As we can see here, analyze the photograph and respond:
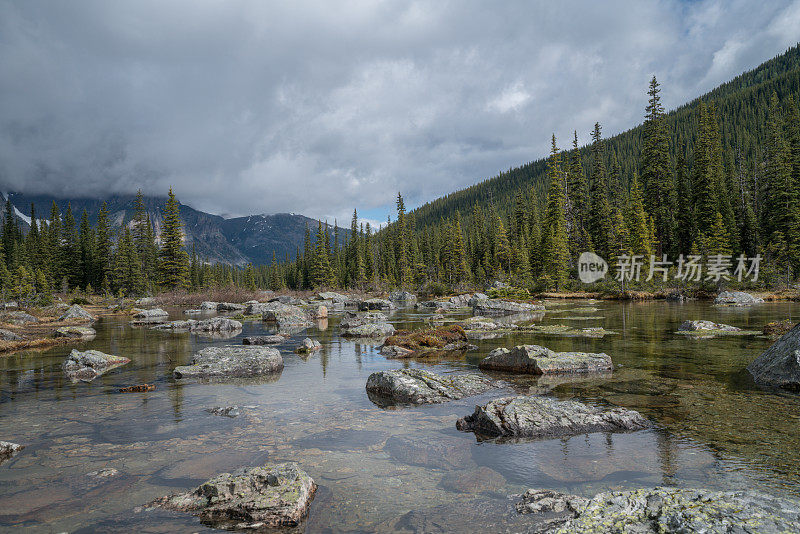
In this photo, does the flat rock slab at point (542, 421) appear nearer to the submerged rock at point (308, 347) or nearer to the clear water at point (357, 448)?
the clear water at point (357, 448)

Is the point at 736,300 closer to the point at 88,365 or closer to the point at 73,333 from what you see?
A: the point at 88,365

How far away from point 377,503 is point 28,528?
372 cm

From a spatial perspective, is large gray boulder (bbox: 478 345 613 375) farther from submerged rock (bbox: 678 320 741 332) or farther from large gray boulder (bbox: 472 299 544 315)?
large gray boulder (bbox: 472 299 544 315)

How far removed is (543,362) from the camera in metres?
12.3

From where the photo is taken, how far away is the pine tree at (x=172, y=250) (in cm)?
5800

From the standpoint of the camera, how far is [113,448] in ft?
22.3

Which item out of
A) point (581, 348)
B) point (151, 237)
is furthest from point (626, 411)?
point (151, 237)

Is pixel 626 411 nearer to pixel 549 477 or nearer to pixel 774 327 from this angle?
pixel 549 477

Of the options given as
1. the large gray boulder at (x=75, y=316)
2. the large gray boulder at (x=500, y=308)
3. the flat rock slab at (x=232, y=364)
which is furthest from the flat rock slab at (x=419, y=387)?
the large gray boulder at (x=75, y=316)

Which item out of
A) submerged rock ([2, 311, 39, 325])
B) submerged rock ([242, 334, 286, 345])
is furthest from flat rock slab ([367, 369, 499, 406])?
submerged rock ([2, 311, 39, 325])

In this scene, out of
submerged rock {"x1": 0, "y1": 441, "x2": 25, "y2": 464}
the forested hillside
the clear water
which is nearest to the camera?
the clear water

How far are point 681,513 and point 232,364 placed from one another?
12.7m

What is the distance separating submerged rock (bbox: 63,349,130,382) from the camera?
12.9m

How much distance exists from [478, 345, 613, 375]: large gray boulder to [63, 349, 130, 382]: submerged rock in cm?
1252
